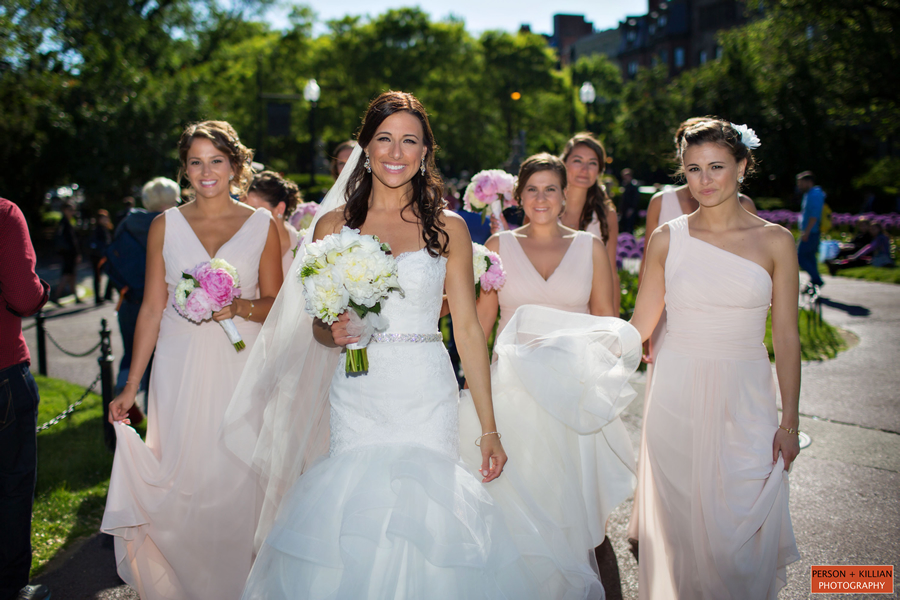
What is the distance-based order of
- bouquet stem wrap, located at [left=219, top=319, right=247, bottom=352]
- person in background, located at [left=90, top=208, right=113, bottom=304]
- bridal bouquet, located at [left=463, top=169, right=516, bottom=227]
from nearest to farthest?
bouquet stem wrap, located at [left=219, top=319, right=247, bottom=352]
bridal bouquet, located at [left=463, top=169, right=516, bottom=227]
person in background, located at [left=90, top=208, right=113, bottom=304]

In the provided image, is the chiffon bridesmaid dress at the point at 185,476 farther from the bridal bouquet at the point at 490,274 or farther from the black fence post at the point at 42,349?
the black fence post at the point at 42,349

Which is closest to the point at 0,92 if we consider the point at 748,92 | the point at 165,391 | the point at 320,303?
the point at 165,391

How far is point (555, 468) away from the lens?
3.64 m

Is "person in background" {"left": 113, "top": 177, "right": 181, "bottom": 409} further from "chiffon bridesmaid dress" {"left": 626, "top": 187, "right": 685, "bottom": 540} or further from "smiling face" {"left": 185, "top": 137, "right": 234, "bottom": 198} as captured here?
"chiffon bridesmaid dress" {"left": 626, "top": 187, "right": 685, "bottom": 540}

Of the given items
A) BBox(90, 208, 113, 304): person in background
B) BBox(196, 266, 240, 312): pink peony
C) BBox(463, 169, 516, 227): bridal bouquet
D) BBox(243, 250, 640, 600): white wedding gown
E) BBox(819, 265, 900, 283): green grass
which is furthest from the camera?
BBox(819, 265, 900, 283): green grass

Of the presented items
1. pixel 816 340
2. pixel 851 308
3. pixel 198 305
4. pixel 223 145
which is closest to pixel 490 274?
pixel 198 305

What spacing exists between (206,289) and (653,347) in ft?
9.72

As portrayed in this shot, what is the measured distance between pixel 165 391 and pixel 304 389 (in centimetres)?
108

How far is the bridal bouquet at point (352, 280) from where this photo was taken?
2670 millimetres

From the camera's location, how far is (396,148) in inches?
121

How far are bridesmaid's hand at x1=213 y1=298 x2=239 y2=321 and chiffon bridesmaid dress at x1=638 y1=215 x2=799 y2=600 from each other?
2391mm

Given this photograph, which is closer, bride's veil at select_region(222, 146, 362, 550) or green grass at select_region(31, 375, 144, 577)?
bride's veil at select_region(222, 146, 362, 550)

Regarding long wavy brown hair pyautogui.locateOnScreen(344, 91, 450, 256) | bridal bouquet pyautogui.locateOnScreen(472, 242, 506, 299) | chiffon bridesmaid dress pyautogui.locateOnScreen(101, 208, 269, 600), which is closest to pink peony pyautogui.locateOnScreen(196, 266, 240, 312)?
chiffon bridesmaid dress pyautogui.locateOnScreen(101, 208, 269, 600)

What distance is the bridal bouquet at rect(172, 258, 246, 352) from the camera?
3.69 m
